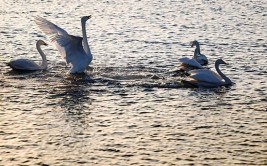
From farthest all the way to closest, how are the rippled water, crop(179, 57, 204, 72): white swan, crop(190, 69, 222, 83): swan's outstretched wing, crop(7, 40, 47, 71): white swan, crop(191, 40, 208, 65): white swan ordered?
crop(191, 40, 208, 65): white swan, crop(179, 57, 204, 72): white swan, crop(7, 40, 47, 71): white swan, crop(190, 69, 222, 83): swan's outstretched wing, the rippled water

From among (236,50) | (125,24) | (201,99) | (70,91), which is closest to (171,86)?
(201,99)

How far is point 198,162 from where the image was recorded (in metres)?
12.5

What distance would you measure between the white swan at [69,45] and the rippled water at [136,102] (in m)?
0.35

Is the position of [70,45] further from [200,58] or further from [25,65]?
[200,58]

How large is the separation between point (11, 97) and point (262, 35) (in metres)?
11.6

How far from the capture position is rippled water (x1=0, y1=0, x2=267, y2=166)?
1298 cm

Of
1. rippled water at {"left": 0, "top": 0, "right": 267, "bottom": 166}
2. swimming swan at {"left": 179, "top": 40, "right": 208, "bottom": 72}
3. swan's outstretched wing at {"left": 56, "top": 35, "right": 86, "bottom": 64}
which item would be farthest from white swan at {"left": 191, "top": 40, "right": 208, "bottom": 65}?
swan's outstretched wing at {"left": 56, "top": 35, "right": 86, "bottom": 64}

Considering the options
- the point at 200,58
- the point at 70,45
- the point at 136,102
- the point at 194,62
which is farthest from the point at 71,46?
the point at 136,102

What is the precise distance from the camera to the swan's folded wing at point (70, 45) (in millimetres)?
19562

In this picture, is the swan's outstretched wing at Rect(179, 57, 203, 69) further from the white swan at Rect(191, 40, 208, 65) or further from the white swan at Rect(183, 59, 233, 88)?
the white swan at Rect(183, 59, 233, 88)

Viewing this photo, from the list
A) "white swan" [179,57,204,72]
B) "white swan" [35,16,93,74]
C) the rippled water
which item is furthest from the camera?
"white swan" [179,57,204,72]

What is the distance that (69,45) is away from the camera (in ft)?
65.0

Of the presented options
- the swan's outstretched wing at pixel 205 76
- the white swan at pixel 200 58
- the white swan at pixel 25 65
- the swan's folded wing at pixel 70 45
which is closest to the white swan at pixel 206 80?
the swan's outstretched wing at pixel 205 76

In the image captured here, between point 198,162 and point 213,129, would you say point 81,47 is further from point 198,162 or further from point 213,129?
point 198,162
